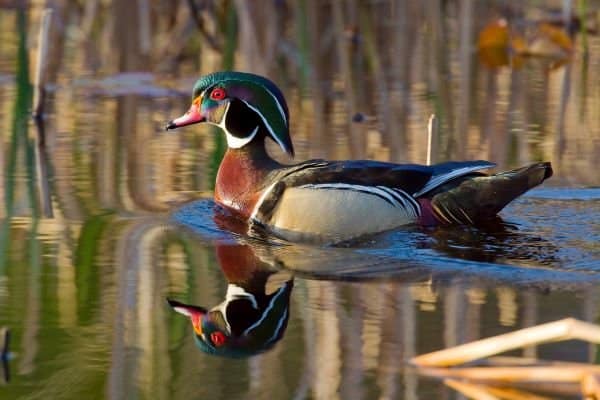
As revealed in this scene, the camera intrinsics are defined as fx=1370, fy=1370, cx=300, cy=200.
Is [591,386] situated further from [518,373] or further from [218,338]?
[218,338]

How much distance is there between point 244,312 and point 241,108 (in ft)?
7.54

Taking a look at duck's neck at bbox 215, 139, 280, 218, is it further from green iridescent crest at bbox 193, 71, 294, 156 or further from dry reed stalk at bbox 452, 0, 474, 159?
dry reed stalk at bbox 452, 0, 474, 159

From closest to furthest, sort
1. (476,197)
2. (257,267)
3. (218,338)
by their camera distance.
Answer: (218,338) < (257,267) < (476,197)

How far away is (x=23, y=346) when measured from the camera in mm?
4590

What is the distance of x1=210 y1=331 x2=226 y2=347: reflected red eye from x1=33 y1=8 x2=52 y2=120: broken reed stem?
4.56 meters

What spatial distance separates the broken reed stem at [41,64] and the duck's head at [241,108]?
1.99m

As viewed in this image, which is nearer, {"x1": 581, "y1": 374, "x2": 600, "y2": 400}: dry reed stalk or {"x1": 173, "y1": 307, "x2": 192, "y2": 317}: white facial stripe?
{"x1": 581, "y1": 374, "x2": 600, "y2": 400}: dry reed stalk

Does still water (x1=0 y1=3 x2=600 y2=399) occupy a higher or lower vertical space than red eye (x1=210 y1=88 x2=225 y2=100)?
lower

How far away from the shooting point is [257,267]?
19.3 ft

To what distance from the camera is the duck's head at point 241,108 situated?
7.11 metres

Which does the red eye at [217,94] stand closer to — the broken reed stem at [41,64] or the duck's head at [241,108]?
the duck's head at [241,108]

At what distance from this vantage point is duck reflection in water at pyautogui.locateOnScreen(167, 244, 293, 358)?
4.65 metres

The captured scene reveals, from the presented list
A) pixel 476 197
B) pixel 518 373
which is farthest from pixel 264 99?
pixel 518 373

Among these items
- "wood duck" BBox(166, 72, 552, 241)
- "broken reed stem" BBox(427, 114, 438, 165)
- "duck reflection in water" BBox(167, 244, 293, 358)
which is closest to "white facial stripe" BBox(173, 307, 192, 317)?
"duck reflection in water" BBox(167, 244, 293, 358)
